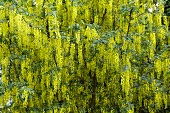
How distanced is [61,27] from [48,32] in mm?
405

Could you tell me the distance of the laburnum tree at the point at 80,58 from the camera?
18.1 ft

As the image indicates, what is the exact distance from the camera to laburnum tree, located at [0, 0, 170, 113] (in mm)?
5512

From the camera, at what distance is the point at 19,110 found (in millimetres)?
5875

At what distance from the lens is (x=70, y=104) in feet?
19.3

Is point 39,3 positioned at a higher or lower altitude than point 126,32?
higher

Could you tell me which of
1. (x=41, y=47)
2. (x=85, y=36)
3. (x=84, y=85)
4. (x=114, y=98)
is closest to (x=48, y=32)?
(x=41, y=47)

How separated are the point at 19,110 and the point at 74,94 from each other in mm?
1101

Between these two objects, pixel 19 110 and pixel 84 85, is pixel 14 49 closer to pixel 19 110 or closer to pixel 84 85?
pixel 19 110

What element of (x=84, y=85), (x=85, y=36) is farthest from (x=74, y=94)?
(x=85, y=36)

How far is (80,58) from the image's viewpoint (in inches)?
227

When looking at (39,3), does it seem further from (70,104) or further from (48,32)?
(70,104)

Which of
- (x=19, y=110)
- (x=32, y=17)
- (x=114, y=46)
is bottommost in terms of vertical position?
(x=19, y=110)

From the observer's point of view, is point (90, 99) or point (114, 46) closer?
point (114, 46)

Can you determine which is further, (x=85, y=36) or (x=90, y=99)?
(x=90, y=99)
